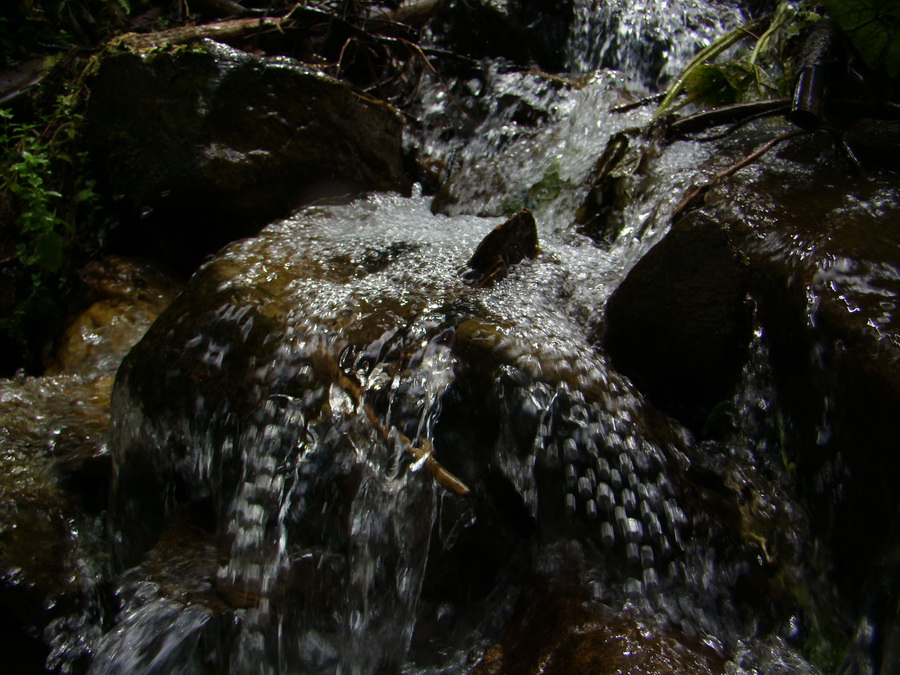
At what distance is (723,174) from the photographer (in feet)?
8.23

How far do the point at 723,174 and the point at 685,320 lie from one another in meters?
0.81

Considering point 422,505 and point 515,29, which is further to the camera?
point 515,29

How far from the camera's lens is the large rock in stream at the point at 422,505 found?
1762 millimetres

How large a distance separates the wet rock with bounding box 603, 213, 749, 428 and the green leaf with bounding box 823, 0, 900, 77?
128cm

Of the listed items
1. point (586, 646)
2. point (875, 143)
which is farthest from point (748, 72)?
point (586, 646)

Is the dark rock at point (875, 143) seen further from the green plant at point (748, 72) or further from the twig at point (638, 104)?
the twig at point (638, 104)

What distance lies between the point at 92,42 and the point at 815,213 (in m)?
5.34

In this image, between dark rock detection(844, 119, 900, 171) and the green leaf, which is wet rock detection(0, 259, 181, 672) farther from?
the green leaf

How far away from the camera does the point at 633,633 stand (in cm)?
158

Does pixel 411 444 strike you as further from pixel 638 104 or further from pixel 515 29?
pixel 515 29

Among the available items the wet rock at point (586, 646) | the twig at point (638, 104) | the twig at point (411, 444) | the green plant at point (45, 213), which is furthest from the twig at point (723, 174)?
the green plant at point (45, 213)

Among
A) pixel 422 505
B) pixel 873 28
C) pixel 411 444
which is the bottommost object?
pixel 422 505

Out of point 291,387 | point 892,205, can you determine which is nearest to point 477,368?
point 291,387

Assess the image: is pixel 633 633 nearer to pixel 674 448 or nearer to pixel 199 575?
pixel 674 448
